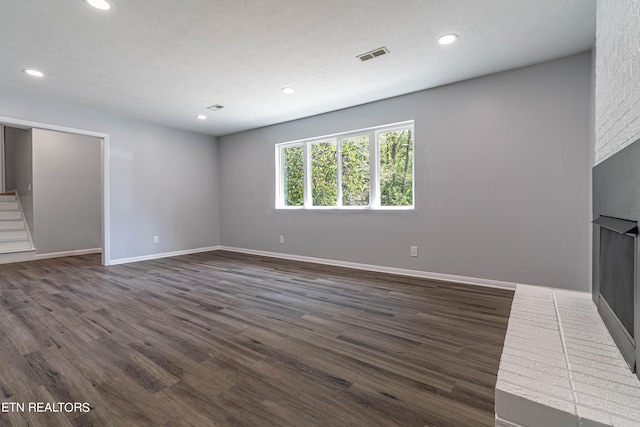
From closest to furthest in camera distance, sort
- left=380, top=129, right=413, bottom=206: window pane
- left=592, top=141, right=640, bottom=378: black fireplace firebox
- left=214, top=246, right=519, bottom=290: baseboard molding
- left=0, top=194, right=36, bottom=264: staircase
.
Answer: left=592, top=141, right=640, bottom=378: black fireplace firebox < left=214, top=246, right=519, bottom=290: baseboard molding < left=380, top=129, right=413, bottom=206: window pane < left=0, top=194, right=36, bottom=264: staircase

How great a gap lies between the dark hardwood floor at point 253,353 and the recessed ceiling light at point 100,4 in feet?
8.06

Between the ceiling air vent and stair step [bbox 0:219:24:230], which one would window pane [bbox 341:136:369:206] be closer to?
the ceiling air vent

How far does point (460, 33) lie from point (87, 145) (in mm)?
7241

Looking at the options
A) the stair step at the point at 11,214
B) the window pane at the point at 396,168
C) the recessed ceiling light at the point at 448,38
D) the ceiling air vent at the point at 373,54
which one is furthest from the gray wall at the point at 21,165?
the recessed ceiling light at the point at 448,38

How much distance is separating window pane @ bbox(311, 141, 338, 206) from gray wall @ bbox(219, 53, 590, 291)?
13.7 inches

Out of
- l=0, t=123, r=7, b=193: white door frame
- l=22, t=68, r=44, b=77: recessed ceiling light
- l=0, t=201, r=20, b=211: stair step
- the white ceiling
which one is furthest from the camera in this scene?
l=0, t=123, r=7, b=193: white door frame

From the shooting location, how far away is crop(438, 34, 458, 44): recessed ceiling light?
2.53 meters

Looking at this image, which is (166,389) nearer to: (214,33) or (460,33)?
(214,33)

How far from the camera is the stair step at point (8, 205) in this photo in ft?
19.5

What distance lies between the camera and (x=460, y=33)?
98.0 inches

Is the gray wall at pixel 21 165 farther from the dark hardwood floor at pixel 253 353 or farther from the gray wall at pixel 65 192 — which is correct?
the dark hardwood floor at pixel 253 353

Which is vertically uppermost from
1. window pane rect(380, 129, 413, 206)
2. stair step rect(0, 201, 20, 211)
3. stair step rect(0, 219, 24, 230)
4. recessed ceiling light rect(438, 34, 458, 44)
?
recessed ceiling light rect(438, 34, 458, 44)

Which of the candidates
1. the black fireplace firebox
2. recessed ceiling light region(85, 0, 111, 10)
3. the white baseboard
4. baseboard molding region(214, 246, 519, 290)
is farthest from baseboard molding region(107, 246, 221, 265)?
the black fireplace firebox

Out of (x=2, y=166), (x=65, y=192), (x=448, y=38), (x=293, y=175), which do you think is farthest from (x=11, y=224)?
(x=448, y=38)
